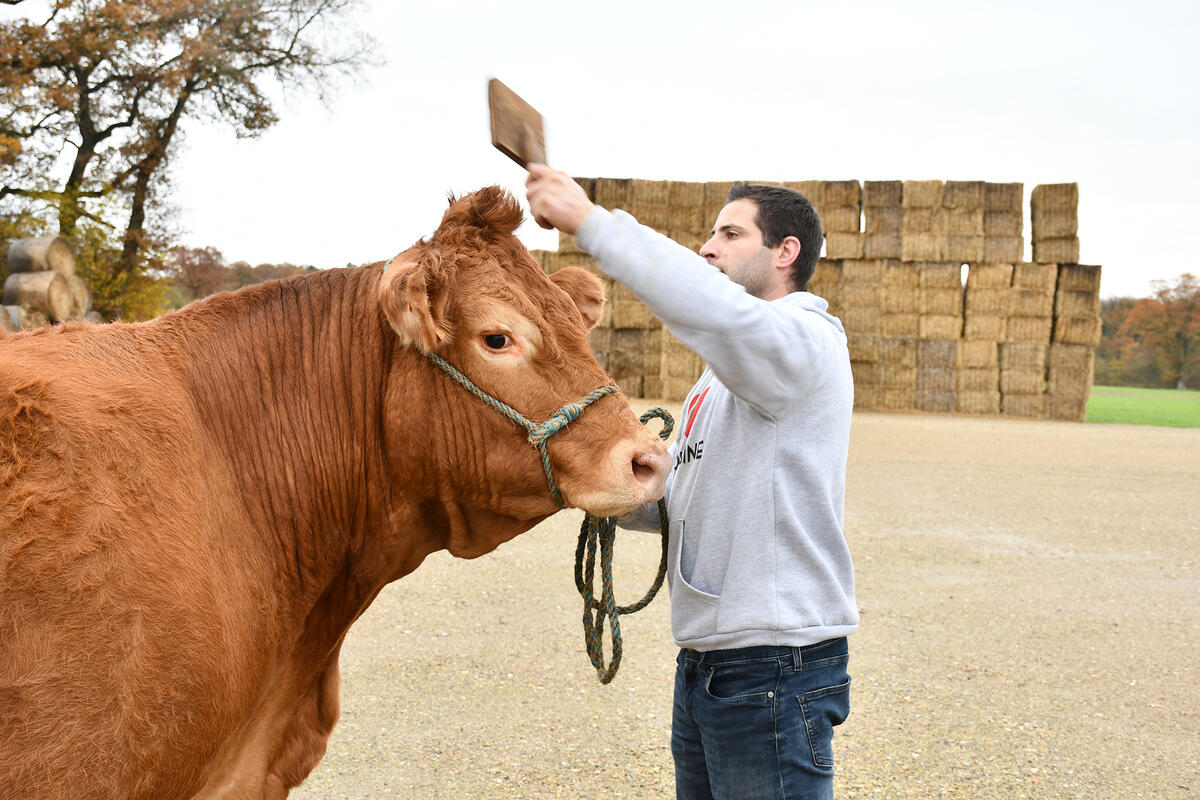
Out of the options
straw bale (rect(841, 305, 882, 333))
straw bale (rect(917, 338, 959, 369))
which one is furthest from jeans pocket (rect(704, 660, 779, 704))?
straw bale (rect(917, 338, 959, 369))

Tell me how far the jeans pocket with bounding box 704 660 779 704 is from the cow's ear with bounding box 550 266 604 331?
3.31 ft

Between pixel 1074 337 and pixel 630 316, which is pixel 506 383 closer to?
pixel 630 316

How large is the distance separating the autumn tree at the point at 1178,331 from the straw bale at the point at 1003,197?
4119 centimetres

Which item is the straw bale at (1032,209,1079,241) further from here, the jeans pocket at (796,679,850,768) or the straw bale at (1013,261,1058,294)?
the jeans pocket at (796,679,850,768)

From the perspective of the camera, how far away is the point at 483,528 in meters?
2.37

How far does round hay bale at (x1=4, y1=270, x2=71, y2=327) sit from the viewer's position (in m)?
13.8

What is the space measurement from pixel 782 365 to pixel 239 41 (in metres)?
24.1

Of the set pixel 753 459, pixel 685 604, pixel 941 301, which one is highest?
pixel 941 301

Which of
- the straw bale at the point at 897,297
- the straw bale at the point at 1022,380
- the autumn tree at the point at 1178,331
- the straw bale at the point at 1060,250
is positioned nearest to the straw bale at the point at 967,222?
the straw bale at the point at 1060,250

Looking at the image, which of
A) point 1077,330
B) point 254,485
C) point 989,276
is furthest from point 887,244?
point 254,485

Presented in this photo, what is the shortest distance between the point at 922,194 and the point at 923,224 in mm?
694

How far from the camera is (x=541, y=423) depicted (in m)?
2.15

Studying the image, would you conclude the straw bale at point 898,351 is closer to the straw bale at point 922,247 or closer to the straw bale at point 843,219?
the straw bale at point 922,247

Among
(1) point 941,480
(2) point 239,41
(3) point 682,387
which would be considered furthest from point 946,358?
(2) point 239,41
